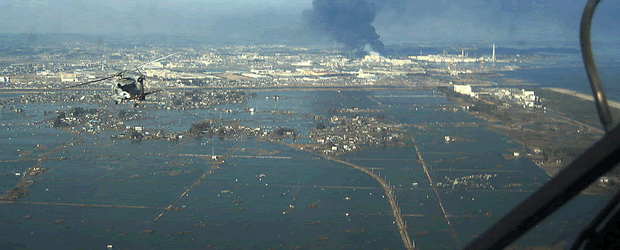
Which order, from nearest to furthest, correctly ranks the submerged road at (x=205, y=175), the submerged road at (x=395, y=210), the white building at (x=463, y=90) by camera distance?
the submerged road at (x=395, y=210) → the submerged road at (x=205, y=175) → the white building at (x=463, y=90)

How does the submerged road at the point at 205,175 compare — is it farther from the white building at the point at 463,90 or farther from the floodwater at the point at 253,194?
the white building at the point at 463,90

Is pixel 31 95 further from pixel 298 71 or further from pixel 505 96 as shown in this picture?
pixel 505 96

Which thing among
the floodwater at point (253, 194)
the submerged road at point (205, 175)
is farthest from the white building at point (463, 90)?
the submerged road at point (205, 175)

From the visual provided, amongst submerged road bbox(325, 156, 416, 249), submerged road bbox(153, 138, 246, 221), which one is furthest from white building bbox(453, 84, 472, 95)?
submerged road bbox(325, 156, 416, 249)

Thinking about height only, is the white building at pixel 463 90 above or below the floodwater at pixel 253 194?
above

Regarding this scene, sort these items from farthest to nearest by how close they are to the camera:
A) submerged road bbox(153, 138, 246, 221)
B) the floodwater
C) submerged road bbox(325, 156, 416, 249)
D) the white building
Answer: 1. the white building
2. submerged road bbox(153, 138, 246, 221)
3. the floodwater
4. submerged road bbox(325, 156, 416, 249)

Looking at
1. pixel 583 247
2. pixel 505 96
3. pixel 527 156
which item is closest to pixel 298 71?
pixel 505 96

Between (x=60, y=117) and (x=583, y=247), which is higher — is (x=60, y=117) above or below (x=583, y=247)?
below

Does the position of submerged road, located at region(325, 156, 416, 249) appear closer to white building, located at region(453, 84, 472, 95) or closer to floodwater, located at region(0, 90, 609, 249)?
floodwater, located at region(0, 90, 609, 249)
